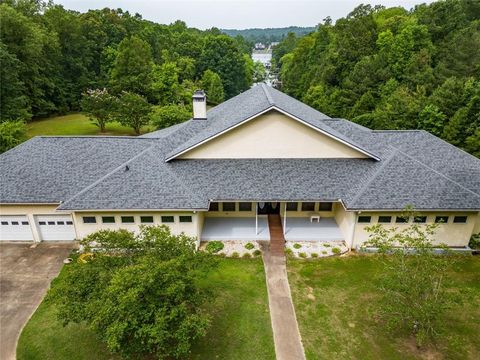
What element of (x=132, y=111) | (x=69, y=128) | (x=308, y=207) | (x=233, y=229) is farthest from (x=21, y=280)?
(x=69, y=128)

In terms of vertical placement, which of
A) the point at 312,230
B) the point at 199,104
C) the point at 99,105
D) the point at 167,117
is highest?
the point at 199,104

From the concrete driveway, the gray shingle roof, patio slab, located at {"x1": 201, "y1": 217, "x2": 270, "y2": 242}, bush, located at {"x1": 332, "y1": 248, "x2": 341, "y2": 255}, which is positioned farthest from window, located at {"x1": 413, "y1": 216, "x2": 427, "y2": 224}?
the concrete driveway

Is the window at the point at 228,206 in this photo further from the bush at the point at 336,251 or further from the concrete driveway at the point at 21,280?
the concrete driveway at the point at 21,280

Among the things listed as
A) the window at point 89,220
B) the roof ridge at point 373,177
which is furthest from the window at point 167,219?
the roof ridge at point 373,177

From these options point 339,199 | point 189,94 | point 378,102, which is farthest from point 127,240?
point 189,94

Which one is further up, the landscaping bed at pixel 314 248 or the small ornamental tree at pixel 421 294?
the small ornamental tree at pixel 421 294

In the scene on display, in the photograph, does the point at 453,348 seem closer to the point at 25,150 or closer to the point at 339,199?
the point at 339,199

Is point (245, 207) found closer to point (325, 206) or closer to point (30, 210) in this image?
point (325, 206)
